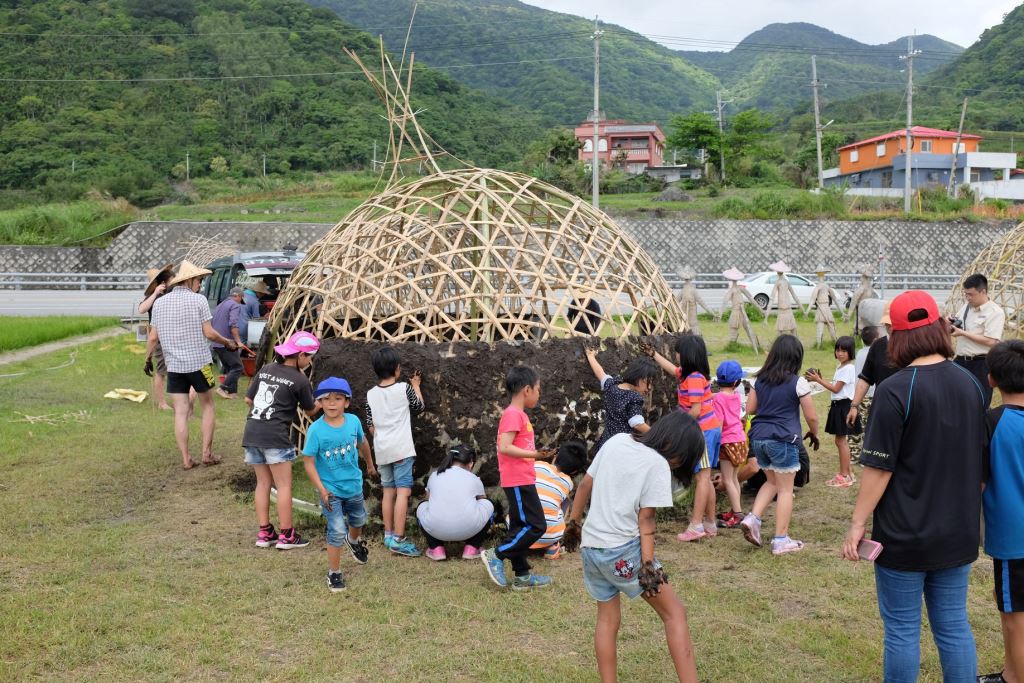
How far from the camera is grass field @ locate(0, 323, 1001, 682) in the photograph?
13.3 ft

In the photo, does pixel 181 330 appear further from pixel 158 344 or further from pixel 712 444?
pixel 712 444

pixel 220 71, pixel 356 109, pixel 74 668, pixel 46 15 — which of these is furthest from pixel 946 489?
pixel 46 15

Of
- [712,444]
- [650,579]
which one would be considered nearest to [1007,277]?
[712,444]

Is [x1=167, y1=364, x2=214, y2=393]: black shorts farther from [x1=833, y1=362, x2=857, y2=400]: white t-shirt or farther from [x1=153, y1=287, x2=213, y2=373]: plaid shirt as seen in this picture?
[x1=833, y1=362, x2=857, y2=400]: white t-shirt

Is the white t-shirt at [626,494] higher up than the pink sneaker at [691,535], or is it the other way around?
the white t-shirt at [626,494]

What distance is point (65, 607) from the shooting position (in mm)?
4641

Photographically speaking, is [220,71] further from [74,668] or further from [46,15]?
[74,668]

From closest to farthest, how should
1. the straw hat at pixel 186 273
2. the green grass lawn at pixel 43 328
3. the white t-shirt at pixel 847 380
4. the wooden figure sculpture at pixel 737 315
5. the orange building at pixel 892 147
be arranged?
the white t-shirt at pixel 847 380, the straw hat at pixel 186 273, the wooden figure sculpture at pixel 737 315, the green grass lawn at pixel 43 328, the orange building at pixel 892 147

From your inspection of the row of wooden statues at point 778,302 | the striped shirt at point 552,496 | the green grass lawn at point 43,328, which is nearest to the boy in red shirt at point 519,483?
the striped shirt at point 552,496

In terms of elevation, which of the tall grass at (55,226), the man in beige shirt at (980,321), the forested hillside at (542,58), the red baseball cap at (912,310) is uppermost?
the forested hillside at (542,58)

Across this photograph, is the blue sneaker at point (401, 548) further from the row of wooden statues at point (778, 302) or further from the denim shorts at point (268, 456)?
the row of wooden statues at point (778, 302)

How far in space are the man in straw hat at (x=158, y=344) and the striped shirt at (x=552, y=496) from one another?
15.8 ft

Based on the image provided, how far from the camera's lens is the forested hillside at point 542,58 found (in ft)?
285

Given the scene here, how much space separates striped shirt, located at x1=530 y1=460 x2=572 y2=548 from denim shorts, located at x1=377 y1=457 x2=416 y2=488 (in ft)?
2.83
